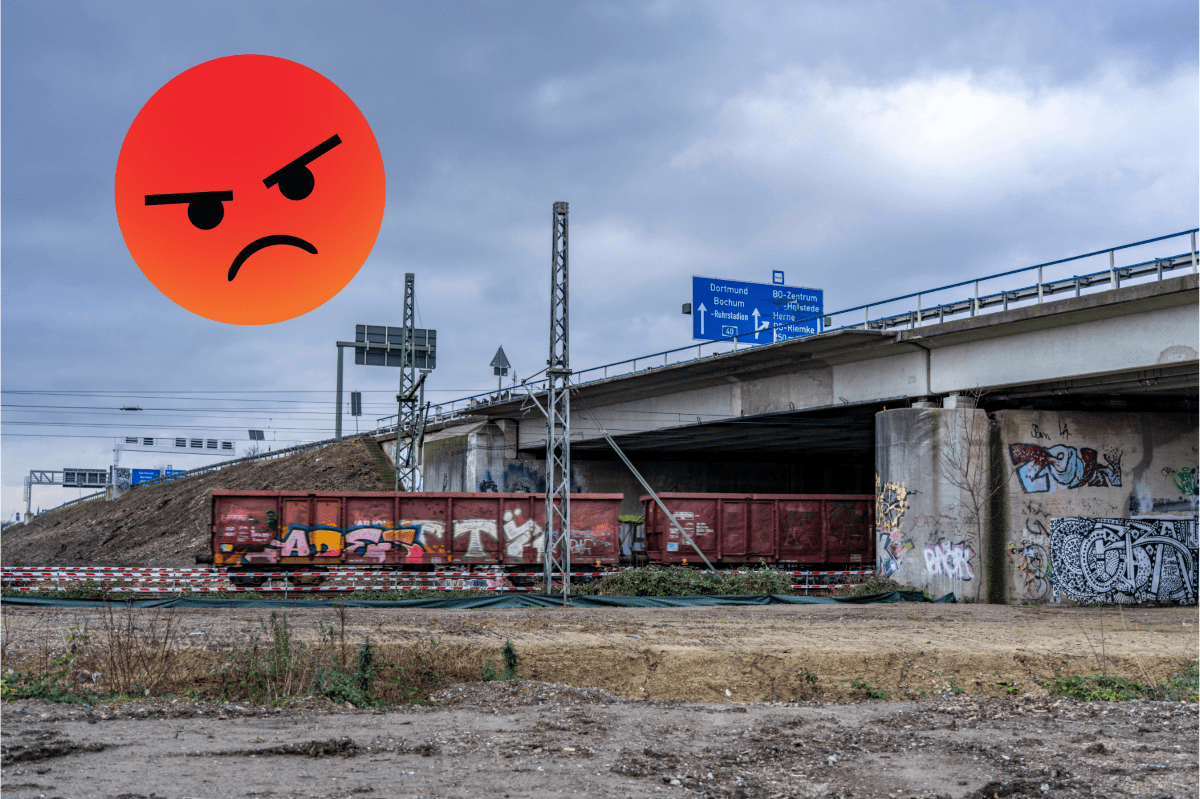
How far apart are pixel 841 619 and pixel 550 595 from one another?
6.69 meters

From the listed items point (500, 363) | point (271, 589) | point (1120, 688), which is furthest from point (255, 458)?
point (1120, 688)

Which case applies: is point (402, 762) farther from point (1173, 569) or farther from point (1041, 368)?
point (1173, 569)

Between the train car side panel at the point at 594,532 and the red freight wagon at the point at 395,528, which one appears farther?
the train car side panel at the point at 594,532

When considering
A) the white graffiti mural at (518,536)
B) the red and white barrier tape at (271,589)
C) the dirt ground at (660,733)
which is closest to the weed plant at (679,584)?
the white graffiti mural at (518,536)

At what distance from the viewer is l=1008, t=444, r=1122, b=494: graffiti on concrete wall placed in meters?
24.6

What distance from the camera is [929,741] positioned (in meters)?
9.07

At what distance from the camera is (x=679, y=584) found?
25.4 m

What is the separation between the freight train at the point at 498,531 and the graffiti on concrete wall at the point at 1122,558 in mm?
7293

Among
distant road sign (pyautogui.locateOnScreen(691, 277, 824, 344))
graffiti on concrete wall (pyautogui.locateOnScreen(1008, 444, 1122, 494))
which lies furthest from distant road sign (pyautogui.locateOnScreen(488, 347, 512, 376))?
graffiti on concrete wall (pyautogui.locateOnScreen(1008, 444, 1122, 494))

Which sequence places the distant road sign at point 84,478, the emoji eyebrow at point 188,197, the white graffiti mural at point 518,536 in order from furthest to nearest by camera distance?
the distant road sign at point 84,478
the white graffiti mural at point 518,536
the emoji eyebrow at point 188,197

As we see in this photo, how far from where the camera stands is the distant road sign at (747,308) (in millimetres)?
34969

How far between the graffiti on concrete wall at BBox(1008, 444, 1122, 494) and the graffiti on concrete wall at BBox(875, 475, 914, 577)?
3.00 metres

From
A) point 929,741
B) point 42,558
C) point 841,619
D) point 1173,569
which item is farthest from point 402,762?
point 42,558

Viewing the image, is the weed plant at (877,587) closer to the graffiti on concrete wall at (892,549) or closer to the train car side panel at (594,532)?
the graffiti on concrete wall at (892,549)
